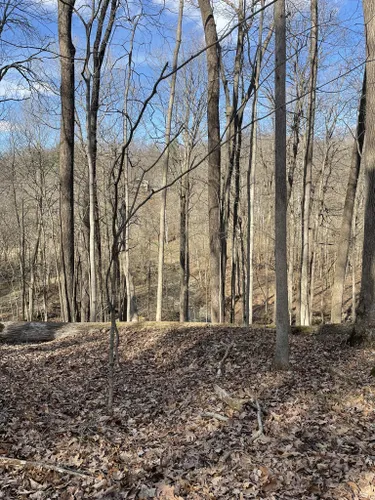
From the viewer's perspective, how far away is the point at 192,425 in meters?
4.35

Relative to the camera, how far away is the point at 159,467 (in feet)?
11.4

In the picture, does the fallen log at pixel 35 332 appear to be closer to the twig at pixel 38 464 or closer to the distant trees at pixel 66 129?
the distant trees at pixel 66 129

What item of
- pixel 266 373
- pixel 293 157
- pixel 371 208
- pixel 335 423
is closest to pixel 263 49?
pixel 293 157

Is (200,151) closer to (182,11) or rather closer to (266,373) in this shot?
(182,11)

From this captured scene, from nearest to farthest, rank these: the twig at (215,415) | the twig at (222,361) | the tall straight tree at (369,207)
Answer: the twig at (215,415), the twig at (222,361), the tall straight tree at (369,207)

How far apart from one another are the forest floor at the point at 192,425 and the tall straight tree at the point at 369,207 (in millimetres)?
752

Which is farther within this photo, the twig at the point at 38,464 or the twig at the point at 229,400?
the twig at the point at 229,400

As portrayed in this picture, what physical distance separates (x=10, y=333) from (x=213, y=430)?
7.17 meters

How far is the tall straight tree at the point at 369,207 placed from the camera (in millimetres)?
6516

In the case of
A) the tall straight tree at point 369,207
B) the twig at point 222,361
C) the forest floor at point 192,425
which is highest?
the tall straight tree at point 369,207

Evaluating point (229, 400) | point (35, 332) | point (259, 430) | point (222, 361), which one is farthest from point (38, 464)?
point (35, 332)

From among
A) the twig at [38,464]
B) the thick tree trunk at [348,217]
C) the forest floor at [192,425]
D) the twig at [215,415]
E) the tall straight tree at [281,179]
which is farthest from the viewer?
the thick tree trunk at [348,217]

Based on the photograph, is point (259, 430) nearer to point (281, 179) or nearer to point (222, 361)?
point (222, 361)

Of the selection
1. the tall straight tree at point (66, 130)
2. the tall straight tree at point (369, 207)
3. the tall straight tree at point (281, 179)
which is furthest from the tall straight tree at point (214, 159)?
the tall straight tree at point (281, 179)
